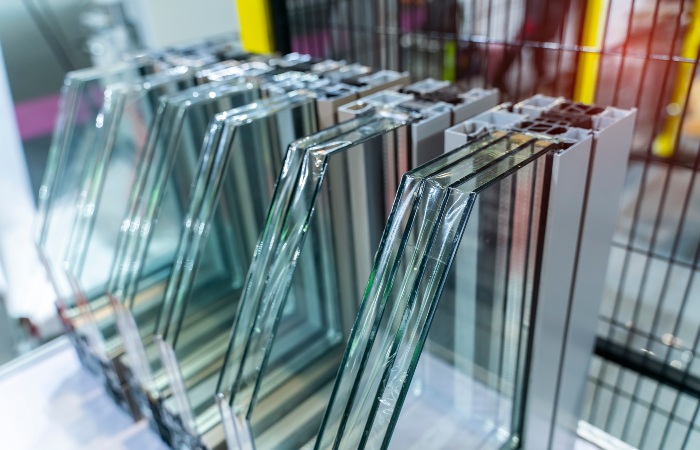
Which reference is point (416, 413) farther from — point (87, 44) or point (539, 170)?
point (87, 44)

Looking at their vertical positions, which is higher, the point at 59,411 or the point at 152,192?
the point at 152,192

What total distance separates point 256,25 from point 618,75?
42.3 inches

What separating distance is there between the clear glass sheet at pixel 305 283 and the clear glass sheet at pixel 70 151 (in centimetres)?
72

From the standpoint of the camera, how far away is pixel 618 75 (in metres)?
1.22

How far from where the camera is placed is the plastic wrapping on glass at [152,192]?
128 cm

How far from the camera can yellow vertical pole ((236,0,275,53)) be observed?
1763mm

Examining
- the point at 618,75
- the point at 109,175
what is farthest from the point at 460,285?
the point at 109,175

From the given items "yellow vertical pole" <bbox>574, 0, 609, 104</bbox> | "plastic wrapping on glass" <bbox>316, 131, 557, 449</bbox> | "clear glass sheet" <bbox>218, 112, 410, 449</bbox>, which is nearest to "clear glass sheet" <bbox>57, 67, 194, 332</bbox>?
"clear glass sheet" <bbox>218, 112, 410, 449</bbox>

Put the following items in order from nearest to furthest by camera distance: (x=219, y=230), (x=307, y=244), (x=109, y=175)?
(x=307, y=244)
(x=219, y=230)
(x=109, y=175)

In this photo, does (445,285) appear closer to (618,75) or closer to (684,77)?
(618,75)

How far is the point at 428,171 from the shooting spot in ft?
2.79

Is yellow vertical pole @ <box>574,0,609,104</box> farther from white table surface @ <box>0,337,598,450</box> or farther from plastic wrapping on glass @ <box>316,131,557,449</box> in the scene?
white table surface @ <box>0,337,598,450</box>

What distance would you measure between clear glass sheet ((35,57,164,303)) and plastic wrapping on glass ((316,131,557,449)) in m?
1.03

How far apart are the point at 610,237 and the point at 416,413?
1.73 ft
